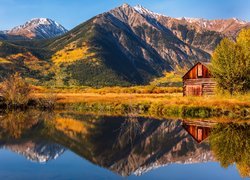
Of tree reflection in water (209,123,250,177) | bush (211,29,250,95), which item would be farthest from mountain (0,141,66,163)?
bush (211,29,250,95)

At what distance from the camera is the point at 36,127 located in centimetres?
4381

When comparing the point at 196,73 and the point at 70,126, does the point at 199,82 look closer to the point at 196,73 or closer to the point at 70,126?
the point at 196,73

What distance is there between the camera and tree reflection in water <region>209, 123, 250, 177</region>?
2497 cm

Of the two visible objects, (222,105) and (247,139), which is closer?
(247,139)

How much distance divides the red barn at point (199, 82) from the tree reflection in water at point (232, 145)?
3636 centimetres

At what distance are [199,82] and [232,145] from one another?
50322 mm

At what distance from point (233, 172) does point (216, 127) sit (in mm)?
18600

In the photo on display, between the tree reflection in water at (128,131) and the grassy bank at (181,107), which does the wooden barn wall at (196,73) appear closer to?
the grassy bank at (181,107)

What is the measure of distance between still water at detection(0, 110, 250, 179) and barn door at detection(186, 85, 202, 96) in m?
33.1

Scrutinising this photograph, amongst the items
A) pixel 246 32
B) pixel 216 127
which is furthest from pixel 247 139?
pixel 246 32

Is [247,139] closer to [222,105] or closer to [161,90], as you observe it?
[222,105]

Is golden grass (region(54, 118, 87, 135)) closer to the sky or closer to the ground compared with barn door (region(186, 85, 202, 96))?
closer to the ground

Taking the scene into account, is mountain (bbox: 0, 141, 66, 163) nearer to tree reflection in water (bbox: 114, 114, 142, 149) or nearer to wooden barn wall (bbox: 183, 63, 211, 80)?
tree reflection in water (bbox: 114, 114, 142, 149)

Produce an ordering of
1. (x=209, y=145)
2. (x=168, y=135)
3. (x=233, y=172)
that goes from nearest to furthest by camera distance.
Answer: (x=233, y=172)
(x=209, y=145)
(x=168, y=135)
